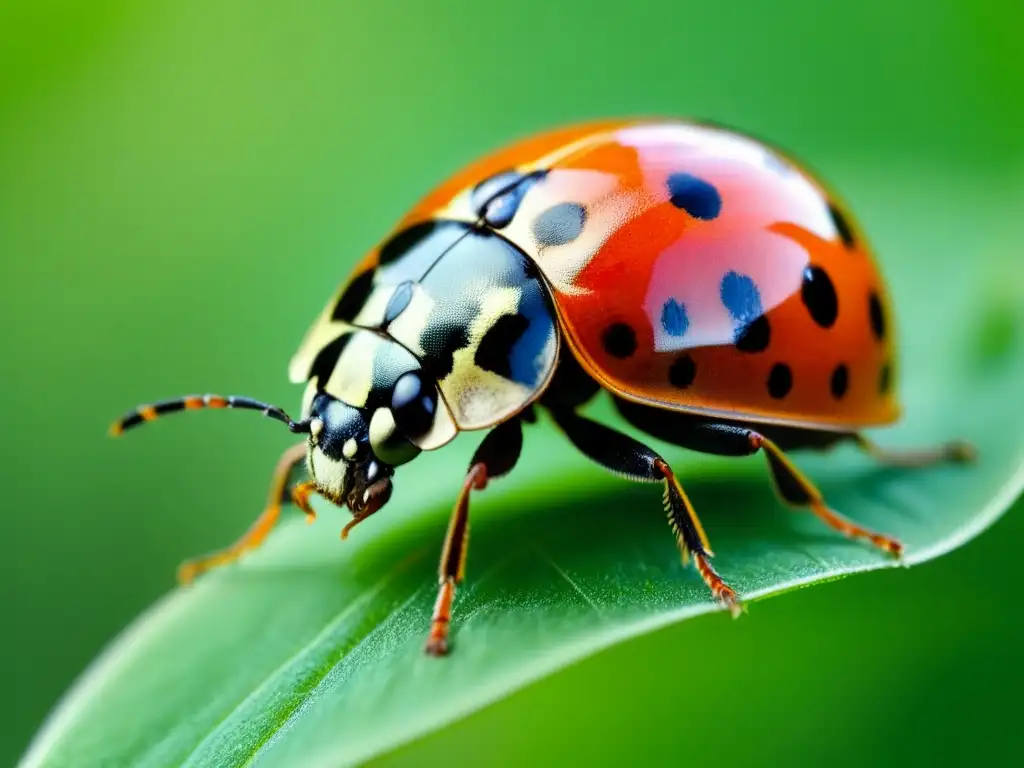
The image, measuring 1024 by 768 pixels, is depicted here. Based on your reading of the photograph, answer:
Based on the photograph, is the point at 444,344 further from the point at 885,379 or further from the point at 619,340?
the point at 885,379

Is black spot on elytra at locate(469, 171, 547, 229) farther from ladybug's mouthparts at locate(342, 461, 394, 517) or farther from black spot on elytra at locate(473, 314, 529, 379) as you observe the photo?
ladybug's mouthparts at locate(342, 461, 394, 517)

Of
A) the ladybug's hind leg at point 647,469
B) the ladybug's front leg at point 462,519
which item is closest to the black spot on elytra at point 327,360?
the ladybug's front leg at point 462,519

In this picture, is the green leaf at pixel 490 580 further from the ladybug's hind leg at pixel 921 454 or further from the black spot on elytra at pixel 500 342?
the black spot on elytra at pixel 500 342

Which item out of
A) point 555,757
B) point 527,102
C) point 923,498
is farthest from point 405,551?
point 527,102

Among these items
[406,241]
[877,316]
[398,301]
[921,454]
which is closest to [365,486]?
[398,301]

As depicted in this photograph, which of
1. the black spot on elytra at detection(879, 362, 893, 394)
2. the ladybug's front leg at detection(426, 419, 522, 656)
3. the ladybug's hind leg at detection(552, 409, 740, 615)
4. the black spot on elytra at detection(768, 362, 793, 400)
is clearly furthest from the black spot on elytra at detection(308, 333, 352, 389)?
the black spot on elytra at detection(879, 362, 893, 394)
